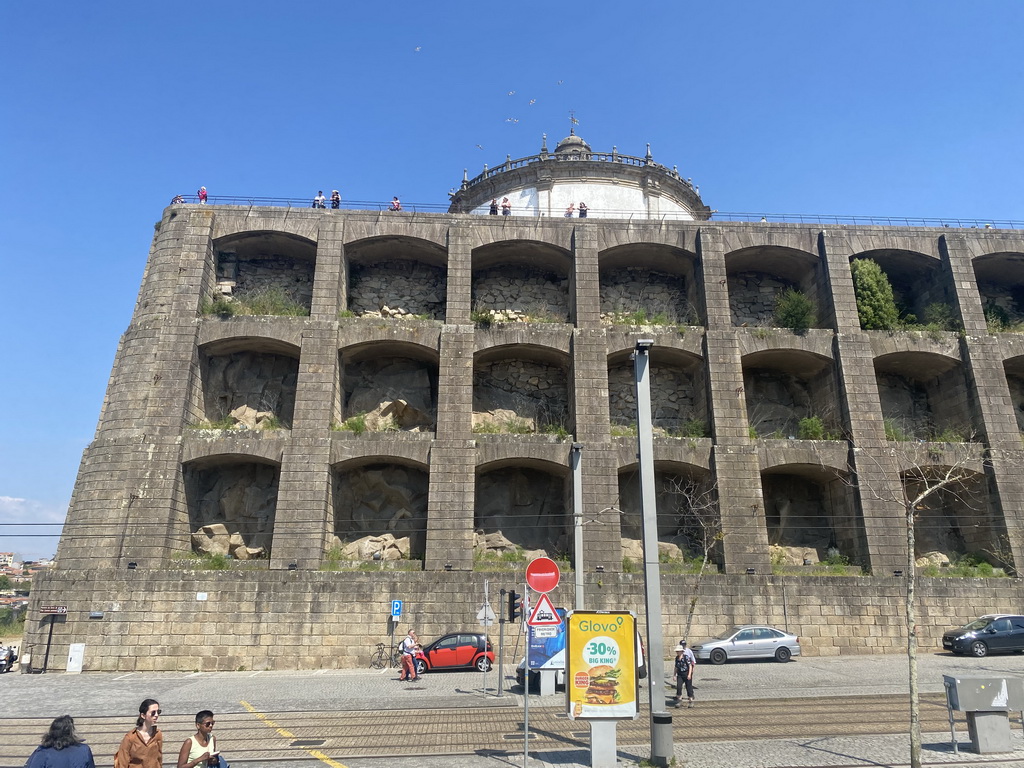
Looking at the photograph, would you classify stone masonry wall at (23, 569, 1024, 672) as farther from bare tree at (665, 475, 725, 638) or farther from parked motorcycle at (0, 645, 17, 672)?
parked motorcycle at (0, 645, 17, 672)

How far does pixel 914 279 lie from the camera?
29.8 m

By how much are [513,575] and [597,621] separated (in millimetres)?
13439

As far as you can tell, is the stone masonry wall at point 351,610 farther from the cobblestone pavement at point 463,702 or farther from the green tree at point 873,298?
the green tree at point 873,298

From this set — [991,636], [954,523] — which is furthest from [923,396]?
[991,636]

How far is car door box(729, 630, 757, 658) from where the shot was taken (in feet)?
65.3

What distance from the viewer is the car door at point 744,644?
65.3 feet

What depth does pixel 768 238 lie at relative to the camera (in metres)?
28.0

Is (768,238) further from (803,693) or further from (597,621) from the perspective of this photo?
(597,621)

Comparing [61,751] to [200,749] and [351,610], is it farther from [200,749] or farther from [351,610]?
[351,610]

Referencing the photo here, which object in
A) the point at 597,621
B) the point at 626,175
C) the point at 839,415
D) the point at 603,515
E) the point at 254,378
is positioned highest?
the point at 626,175

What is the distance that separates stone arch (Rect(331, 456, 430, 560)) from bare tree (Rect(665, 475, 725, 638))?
392 inches

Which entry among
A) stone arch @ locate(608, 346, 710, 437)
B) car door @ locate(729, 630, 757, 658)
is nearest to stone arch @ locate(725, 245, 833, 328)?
stone arch @ locate(608, 346, 710, 437)

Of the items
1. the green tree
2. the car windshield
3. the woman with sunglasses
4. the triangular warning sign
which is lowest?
the woman with sunglasses

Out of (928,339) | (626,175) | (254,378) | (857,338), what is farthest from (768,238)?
(254,378)
